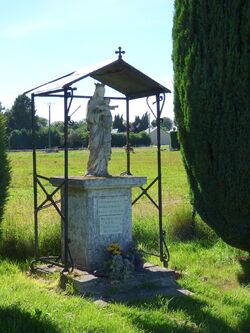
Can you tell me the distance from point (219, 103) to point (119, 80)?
1956mm

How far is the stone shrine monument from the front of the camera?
23.5 ft

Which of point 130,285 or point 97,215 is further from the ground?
point 97,215

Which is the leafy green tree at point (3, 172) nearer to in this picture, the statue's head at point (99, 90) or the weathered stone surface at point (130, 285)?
the weathered stone surface at point (130, 285)

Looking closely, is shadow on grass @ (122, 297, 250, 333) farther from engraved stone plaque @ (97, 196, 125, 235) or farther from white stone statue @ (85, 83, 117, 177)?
white stone statue @ (85, 83, 117, 177)

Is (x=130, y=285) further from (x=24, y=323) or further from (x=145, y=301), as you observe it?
(x=24, y=323)

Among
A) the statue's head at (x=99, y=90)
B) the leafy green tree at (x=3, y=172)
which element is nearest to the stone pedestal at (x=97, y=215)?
the statue's head at (x=99, y=90)

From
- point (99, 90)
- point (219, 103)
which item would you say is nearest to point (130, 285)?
point (219, 103)

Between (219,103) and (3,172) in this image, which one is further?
(219,103)

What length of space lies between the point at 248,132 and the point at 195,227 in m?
3.58

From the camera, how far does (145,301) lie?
6.24m

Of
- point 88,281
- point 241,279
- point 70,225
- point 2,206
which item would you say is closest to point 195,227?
point 241,279

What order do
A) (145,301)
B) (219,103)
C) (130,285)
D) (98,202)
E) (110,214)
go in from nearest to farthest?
(145,301)
(130,285)
(219,103)
(98,202)
(110,214)

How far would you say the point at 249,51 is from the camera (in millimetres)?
6848

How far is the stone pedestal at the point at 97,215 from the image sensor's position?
23.5 feet
